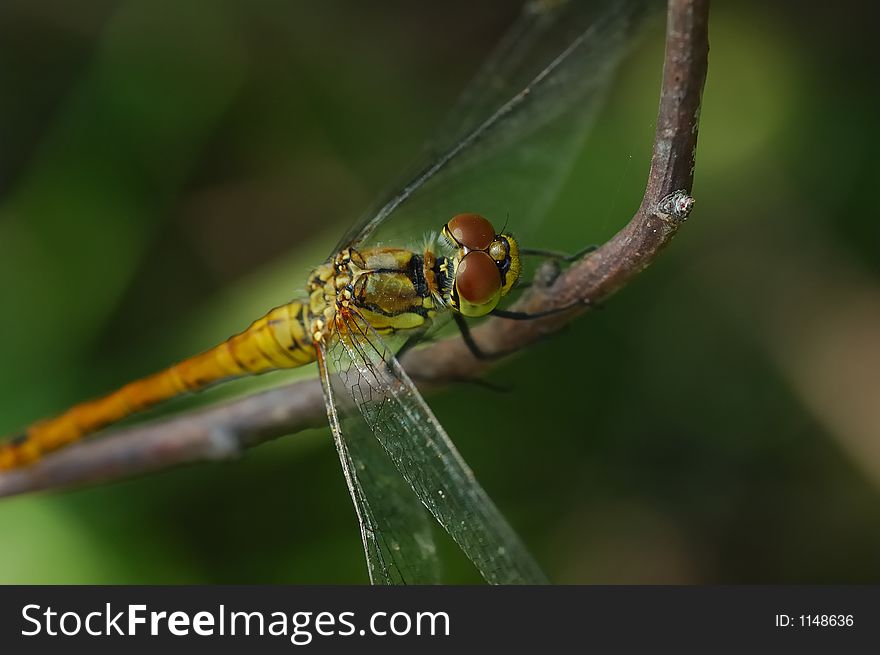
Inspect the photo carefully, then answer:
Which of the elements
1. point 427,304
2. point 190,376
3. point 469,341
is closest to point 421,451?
point 469,341

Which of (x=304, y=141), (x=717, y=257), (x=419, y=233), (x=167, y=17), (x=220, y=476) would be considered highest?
(x=167, y=17)

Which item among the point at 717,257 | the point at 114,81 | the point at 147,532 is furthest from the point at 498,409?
the point at 114,81

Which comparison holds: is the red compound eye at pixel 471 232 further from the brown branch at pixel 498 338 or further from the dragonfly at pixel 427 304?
the brown branch at pixel 498 338

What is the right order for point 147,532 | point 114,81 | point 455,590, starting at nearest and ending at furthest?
point 455,590
point 147,532
point 114,81

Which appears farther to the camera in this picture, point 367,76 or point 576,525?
point 367,76

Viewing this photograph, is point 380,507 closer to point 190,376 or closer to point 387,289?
point 387,289

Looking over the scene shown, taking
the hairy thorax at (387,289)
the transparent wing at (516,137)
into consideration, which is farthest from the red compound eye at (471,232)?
the transparent wing at (516,137)

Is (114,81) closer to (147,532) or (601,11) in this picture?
(147,532)
